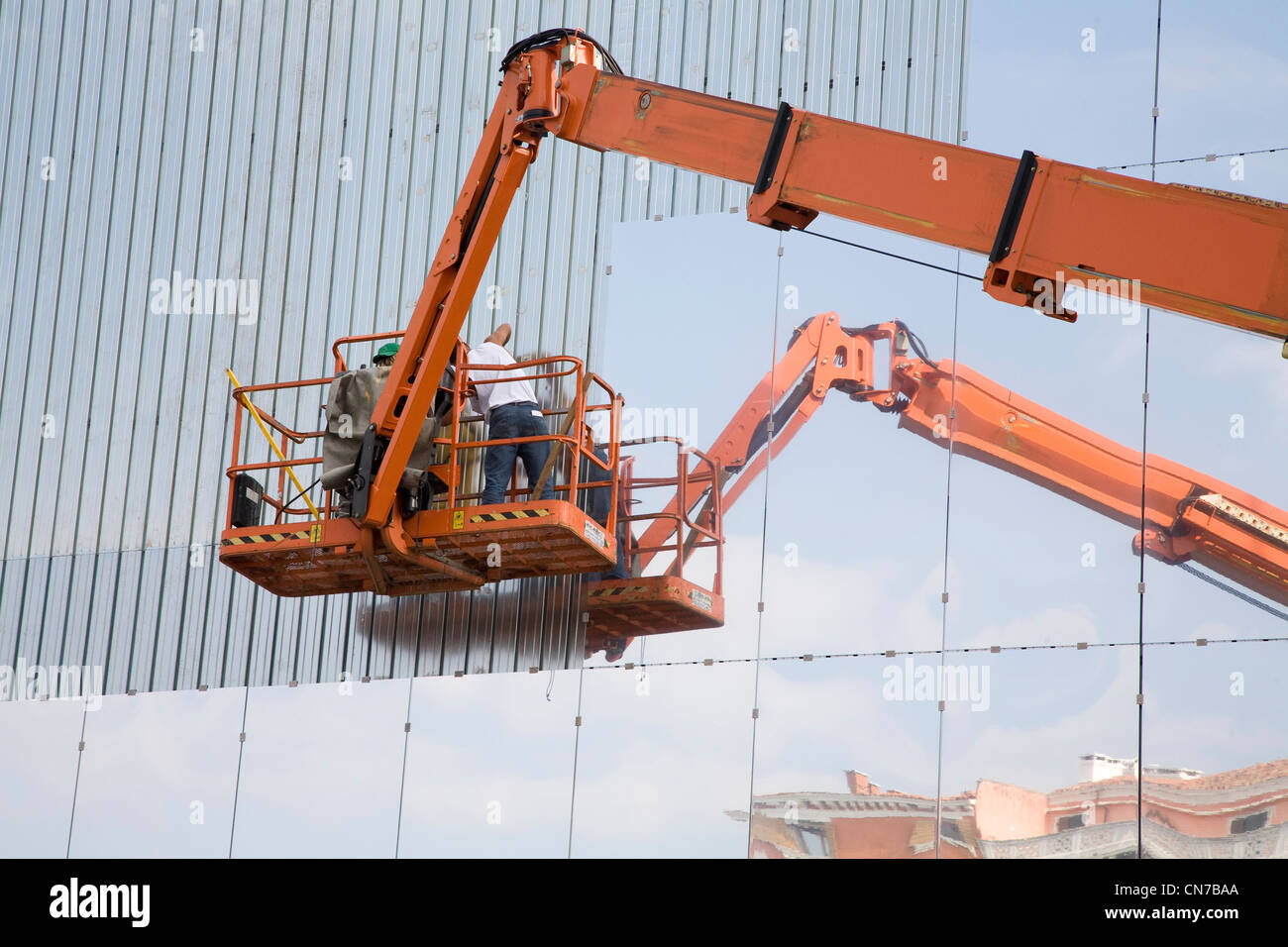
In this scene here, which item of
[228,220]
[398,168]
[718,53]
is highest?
[718,53]

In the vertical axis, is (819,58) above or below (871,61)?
above

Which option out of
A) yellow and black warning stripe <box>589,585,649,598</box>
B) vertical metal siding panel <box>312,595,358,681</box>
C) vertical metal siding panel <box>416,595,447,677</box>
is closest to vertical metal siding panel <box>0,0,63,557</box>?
vertical metal siding panel <box>312,595,358,681</box>

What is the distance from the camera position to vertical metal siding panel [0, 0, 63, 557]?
758 inches

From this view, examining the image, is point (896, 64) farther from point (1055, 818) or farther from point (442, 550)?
point (1055, 818)

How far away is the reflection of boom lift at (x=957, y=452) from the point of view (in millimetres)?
13742

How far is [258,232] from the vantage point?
727 inches

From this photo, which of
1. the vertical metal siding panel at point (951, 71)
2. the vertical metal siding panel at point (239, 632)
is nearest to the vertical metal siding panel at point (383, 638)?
the vertical metal siding panel at point (239, 632)

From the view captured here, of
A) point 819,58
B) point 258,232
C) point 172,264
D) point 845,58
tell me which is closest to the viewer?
point 845,58

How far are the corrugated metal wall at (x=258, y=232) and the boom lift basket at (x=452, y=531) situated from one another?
3.24ft

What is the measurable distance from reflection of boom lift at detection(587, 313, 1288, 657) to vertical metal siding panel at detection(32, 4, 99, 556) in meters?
6.98

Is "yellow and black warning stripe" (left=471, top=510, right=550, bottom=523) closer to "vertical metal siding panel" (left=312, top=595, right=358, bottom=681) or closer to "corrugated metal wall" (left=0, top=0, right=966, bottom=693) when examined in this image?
"corrugated metal wall" (left=0, top=0, right=966, bottom=693)

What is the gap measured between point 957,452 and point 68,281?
1075cm

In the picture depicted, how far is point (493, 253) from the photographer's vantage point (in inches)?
672

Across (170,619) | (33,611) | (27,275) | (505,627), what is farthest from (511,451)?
(27,275)
